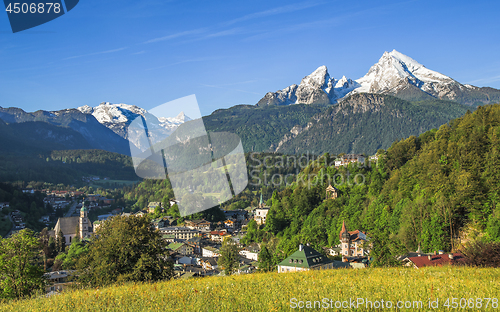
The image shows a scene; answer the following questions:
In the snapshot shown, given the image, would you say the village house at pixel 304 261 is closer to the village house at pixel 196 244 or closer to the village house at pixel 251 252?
the village house at pixel 251 252

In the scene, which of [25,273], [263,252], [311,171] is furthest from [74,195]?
[25,273]

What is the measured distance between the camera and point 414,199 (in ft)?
121

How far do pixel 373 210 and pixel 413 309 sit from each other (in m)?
41.6

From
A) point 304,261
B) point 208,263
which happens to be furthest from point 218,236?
point 304,261

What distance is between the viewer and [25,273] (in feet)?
58.4

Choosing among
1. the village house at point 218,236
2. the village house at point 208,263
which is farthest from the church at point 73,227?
the village house at point 208,263

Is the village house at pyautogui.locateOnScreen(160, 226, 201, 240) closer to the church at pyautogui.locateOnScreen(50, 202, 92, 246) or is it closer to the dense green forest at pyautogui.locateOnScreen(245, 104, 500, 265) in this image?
the church at pyautogui.locateOnScreen(50, 202, 92, 246)

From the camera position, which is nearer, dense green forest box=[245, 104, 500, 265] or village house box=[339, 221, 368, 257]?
dense green forest box=[245, 104, 500, 265]

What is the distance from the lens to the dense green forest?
2850cm

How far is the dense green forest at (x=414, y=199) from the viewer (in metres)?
28.5

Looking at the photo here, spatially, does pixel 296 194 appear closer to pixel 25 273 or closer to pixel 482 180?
pixel 482 180

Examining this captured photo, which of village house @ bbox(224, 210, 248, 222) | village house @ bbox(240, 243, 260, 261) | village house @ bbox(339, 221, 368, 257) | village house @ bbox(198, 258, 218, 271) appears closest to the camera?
village house @ bbox(339, 221, 368, 257)

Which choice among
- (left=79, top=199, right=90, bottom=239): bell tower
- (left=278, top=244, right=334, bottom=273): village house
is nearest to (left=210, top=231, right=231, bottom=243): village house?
(left=79, top=199, right=90, bottom=239): bell tower

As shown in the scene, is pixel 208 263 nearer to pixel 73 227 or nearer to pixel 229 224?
pixel 229 224
